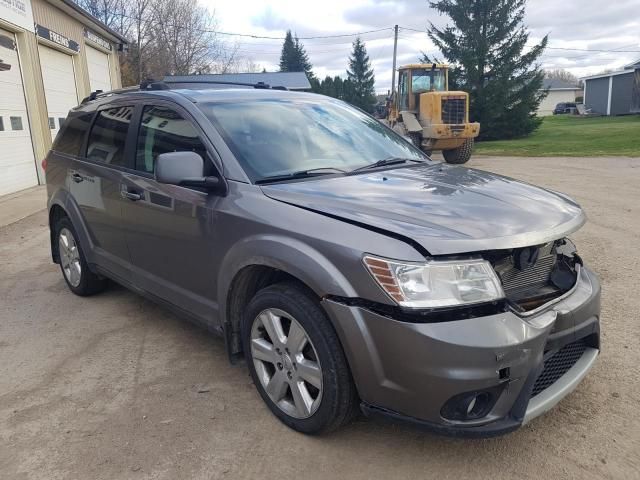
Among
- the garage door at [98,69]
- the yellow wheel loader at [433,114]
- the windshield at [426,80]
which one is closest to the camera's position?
the yellow wheel loader at [433,114]

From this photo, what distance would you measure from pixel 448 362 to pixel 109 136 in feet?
10.8

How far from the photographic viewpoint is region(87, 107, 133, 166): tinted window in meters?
4.02

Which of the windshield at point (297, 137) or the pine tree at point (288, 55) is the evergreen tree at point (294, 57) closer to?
the pine tree at point (288, 55)

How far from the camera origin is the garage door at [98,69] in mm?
18008

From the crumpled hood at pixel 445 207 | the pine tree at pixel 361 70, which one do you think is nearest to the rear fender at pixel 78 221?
the crumpled hood at pixel 445 207

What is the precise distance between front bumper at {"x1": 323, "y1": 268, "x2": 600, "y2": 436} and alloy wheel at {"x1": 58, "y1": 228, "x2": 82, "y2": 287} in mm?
3328

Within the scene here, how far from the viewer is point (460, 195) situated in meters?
2.84

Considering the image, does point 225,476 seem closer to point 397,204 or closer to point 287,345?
point 287,345

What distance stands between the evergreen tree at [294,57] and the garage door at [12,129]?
199 ft

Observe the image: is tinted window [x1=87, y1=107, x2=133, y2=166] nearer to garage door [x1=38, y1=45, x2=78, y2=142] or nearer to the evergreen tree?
garage door [x1=38, y1=45, x2=78, y2=142]

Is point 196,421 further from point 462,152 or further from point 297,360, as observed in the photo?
point 462,152

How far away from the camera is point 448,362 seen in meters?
2.18

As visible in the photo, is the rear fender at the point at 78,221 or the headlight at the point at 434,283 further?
the rear fender at the point at 78,221

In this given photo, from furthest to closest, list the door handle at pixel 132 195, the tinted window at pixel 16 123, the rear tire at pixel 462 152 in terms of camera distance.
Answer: the rear tire at pixel 462 152 → the tinted window at pixel 16 123 → the door handle at pixel 132 195
